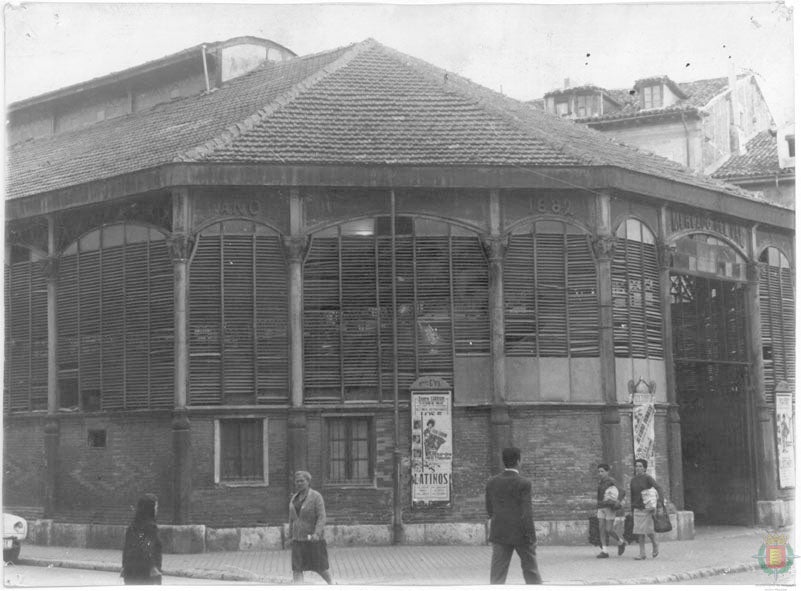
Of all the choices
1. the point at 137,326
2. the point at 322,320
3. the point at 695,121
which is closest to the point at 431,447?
the point at 322,320

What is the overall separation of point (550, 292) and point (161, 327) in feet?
24.7

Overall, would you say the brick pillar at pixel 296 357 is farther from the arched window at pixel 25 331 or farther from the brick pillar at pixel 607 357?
the arched window at pixel 25 331

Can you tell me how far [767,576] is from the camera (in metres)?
17.5

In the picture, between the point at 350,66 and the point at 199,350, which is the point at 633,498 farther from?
the point at 350,66

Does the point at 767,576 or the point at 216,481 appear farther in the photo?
the point at 216,481

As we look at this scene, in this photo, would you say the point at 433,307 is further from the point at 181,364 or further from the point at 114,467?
the point at 114,467

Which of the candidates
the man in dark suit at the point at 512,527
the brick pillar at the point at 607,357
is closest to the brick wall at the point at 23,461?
the brick pillar at the point at 607,357

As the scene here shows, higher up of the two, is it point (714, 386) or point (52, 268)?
point (52, 268)

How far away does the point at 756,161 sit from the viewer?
40.5m

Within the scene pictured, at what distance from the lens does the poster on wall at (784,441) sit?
2803cm

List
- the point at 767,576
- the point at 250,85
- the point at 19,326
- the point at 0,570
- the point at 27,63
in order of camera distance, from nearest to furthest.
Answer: the point at 0,570 < the point at 767,576 < the point at 27,63 < the point at 19,326 < the point at 250,85

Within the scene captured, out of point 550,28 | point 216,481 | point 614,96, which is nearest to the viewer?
point 550,28

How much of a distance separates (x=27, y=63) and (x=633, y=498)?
11987mm

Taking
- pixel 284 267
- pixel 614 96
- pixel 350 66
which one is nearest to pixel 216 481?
pixel 284 267
